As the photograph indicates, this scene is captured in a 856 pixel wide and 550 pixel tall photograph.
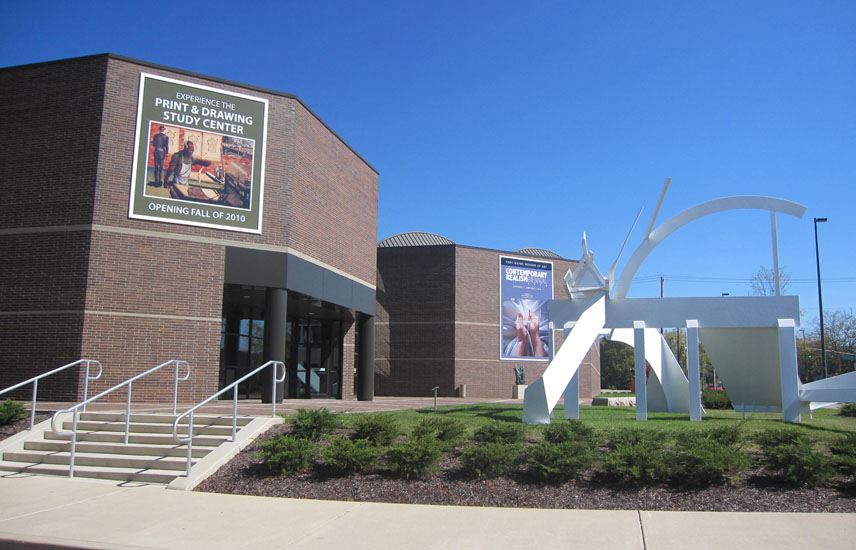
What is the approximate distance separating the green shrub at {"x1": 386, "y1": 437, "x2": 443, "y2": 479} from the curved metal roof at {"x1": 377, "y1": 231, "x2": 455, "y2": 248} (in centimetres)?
3032

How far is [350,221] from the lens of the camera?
2488 cm

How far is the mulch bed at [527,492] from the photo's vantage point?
7719 millimetres

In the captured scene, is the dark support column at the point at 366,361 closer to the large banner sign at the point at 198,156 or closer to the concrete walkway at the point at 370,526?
the large banner sign at the point at 198,156

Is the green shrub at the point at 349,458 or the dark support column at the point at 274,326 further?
the dark support column at the point at 274,326

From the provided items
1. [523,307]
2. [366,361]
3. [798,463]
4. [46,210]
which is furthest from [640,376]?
[523,307]

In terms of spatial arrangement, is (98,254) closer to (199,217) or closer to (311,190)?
(199,217)

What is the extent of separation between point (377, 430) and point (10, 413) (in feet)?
22.7

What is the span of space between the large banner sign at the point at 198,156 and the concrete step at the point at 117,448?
8.82 meters

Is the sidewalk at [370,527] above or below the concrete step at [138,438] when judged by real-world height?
below

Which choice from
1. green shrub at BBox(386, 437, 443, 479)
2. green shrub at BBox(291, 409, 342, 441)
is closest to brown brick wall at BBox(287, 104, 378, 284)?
green shrub at BBox(291, 409, 342, 441)

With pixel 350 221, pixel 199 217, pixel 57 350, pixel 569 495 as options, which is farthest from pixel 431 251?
pixel 569 495

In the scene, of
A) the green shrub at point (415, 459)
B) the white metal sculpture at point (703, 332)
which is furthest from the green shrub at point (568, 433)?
the white metal sculpture at point (703, 332)

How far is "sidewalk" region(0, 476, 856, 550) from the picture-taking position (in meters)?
6.39

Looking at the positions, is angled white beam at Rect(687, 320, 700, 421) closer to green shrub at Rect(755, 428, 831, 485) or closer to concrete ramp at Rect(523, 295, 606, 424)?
concrete ramp at Rect(523, 295, 606, 424)
